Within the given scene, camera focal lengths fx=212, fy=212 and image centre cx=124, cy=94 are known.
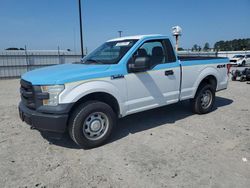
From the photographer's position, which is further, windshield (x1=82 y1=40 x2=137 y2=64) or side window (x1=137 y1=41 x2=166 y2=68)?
side window (x1=137 y1=41 x2=166 y2=68)

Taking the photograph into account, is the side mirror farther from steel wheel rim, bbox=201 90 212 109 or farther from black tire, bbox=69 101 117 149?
steel wheel rim, bbox=201 90 212 109

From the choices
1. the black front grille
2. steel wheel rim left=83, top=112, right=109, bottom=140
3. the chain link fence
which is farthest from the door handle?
the chain link fence

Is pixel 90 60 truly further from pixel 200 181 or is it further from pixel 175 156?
pixel 200 181

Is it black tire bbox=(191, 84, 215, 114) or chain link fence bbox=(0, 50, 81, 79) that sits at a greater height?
chain link fence bbox=(0, 50, 81, 79)

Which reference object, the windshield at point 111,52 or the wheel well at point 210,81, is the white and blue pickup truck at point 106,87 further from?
the wheel well at point 210,81

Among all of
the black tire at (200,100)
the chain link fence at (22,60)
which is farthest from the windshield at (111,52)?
the chain link fence at (22,60)

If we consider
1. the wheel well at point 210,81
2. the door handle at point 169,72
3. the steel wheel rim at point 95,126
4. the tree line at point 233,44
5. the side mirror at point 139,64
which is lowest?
the steel wheel rim at point 95,126

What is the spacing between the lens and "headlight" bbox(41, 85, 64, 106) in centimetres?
334

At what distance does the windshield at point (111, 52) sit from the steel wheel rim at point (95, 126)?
1061 mm

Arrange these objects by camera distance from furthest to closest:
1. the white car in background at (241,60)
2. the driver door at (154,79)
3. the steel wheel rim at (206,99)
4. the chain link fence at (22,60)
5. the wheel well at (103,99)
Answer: the white car in background at (241,60), the chain link fence at (22,60), the steel wheel rim at (206,99), the driver door at (154,79), the wheel well at (103,99)

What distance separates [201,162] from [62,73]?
265 cm

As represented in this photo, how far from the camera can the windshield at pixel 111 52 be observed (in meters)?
4.17

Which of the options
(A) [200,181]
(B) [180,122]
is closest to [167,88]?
(B) [180,122]

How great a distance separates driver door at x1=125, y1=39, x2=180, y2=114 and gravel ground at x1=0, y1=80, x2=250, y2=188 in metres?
0.65
